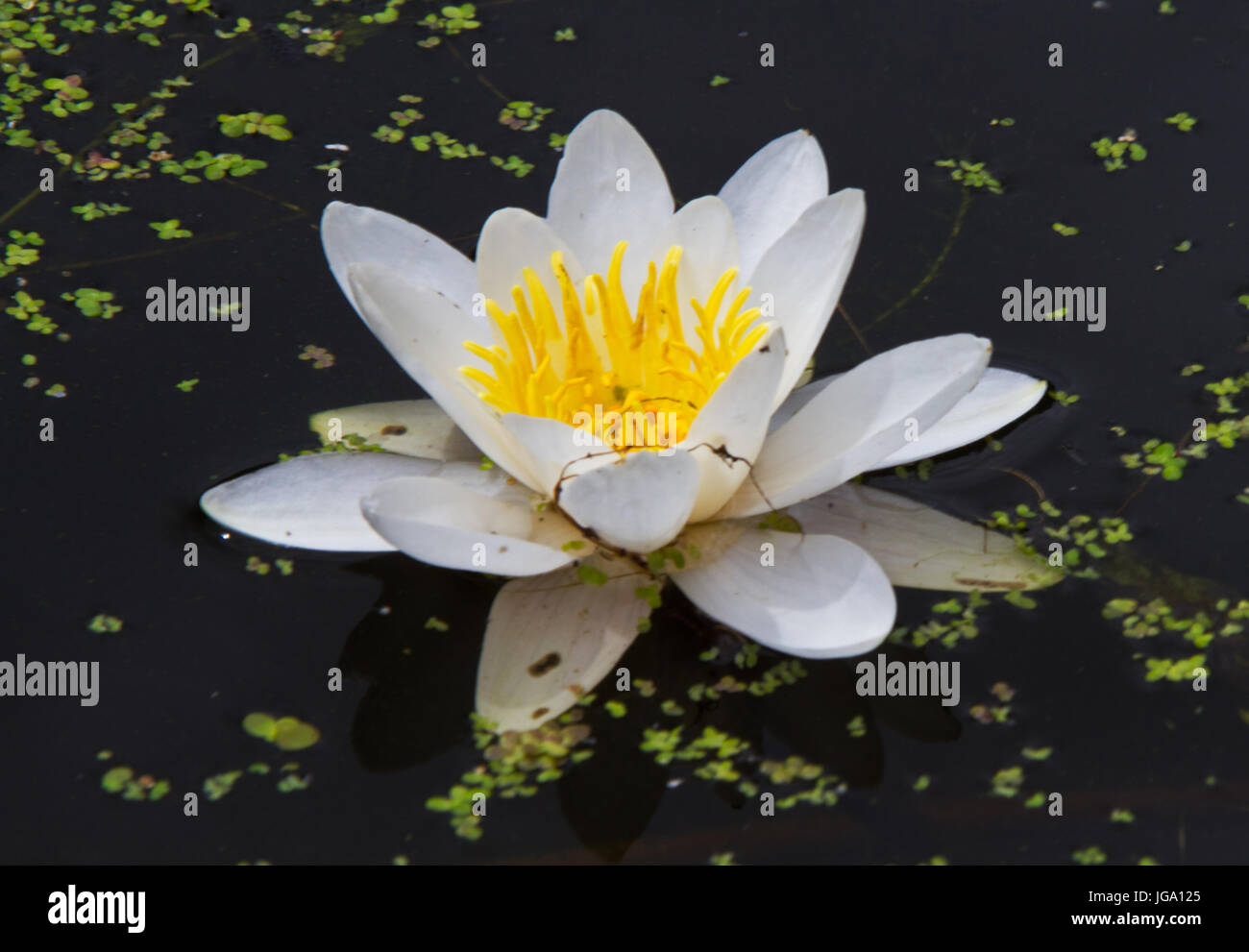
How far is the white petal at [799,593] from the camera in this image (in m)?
2.81

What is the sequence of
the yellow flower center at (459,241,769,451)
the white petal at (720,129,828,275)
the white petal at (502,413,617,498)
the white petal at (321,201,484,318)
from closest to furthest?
the white petal at (502,413,617,498)
the yellow flower center at (459,241,769,451)
the white petal at (321,201,484,318)
the white petal at (720,129,828,275)

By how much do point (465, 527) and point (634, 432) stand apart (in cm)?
51

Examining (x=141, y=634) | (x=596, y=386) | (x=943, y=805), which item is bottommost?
(x=943, y=805)

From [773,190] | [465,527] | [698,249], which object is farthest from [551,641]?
[773,190]

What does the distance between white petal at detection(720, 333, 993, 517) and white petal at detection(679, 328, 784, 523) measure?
0.12m

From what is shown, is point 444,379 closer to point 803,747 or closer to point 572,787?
point 572,787

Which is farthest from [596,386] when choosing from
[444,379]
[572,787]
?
[572,787]

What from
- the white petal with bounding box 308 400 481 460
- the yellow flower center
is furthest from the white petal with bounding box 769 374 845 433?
the white petal with bounding box 308 400 481 460

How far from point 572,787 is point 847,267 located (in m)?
1.50

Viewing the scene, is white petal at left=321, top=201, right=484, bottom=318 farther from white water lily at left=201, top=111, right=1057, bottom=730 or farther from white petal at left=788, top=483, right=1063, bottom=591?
white petal at left=788, top=483, right=1063, bottom=591

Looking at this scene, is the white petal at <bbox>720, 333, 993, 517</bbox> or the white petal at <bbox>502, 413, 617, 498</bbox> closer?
the white petal at <bbox>502, 413, 617, 498</bbox>

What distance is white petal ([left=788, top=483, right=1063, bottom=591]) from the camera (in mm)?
3213

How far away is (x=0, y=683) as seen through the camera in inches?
121
